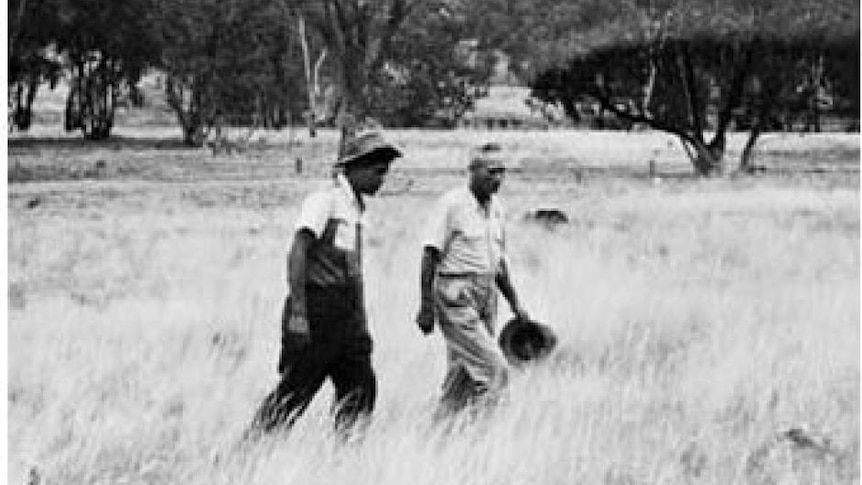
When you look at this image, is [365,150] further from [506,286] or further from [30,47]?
[30,47]

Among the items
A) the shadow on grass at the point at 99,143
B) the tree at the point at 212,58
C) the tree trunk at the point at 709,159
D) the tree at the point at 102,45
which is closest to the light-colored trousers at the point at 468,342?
the tree trunk at the point at 709,159

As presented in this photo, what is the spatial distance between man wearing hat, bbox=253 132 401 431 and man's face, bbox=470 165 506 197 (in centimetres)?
56

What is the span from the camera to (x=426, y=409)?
7555mm

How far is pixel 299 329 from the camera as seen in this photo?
20.4 ft

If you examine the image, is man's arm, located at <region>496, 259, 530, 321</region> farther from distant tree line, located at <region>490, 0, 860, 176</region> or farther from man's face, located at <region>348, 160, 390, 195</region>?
distant tree line, located at <region>490, 0, 860, 176</region>

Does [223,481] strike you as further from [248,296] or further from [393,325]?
[248,296]

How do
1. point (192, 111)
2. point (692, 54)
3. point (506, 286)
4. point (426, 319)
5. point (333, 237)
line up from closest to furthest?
point (333, 237)
point (426, 319)
point (506, 286)
point (692, 54)
point (192, 111)

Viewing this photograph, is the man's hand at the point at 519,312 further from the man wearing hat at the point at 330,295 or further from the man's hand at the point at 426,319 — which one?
the man wearing hat at the point at 330,295

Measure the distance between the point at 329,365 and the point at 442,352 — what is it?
280 centimetres

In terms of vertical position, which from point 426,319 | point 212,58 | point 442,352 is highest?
point 212,58

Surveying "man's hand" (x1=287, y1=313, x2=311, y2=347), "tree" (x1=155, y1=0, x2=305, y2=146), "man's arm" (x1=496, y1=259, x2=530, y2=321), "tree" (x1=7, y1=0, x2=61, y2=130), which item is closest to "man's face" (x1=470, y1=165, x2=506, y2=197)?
"man's arm" (x1=496, y1=259, x2=530, y2=321)

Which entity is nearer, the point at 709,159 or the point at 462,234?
the point at 462,234

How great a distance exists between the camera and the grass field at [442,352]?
6352 millimetres

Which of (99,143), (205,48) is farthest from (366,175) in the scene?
(99,143)
